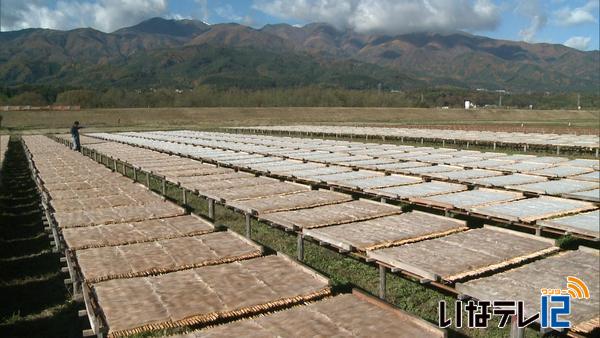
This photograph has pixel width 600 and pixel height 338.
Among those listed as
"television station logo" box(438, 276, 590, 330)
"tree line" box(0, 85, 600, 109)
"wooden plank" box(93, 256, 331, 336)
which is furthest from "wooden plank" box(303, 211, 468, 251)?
"tree line" box(0, 85, 600, 109)

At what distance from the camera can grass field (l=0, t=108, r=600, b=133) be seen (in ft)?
192

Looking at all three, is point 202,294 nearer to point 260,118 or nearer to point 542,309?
point 542,309

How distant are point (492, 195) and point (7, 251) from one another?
10798 mm

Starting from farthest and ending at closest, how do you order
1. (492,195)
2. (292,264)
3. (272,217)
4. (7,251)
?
(492,195), (7,251), (272,217), (292,264)

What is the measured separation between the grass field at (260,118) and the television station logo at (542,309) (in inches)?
2094

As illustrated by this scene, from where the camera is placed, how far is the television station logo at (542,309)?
4.55 metres

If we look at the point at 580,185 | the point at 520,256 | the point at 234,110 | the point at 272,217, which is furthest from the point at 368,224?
the point at 234,110

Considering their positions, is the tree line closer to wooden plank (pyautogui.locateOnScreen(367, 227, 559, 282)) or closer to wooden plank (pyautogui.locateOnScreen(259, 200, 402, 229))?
wooden plank (pyautogui.locateOnScreen(259, 200, 402, 229))

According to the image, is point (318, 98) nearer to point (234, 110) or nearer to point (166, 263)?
point (234, 110)

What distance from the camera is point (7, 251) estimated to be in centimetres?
968

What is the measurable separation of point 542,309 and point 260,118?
6507 centimetres

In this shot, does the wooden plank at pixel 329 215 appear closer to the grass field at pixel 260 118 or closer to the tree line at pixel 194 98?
the grass field at pixel 260 118

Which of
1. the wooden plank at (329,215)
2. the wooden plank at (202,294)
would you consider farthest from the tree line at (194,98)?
the wooden plank at (202,294)

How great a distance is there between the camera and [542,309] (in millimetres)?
4668
